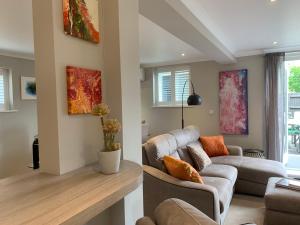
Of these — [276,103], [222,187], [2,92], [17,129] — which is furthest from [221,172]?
[2,92]

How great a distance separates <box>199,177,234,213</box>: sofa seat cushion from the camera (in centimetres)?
263

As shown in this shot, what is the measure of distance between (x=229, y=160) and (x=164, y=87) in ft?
8.98

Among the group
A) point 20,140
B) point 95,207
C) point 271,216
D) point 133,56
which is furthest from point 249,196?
point 20,140

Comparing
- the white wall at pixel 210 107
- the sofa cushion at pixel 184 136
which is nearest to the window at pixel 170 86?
the white wall at pixel 210 107

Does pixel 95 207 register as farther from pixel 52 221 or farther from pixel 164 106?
pixel 164 106

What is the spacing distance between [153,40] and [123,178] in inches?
124

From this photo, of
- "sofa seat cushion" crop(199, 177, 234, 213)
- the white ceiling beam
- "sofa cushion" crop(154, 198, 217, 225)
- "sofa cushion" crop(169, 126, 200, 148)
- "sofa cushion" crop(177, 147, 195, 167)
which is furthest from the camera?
"sofa cushion" crop(169, 126, 200, 148)

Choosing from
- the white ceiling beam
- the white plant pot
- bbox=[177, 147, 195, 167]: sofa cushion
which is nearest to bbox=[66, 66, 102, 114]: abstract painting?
the white plant pot

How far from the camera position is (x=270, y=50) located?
15.4 feet

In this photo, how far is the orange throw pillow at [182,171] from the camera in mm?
2654

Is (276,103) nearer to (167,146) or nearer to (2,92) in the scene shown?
(167,146)

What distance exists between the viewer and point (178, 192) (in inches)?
101

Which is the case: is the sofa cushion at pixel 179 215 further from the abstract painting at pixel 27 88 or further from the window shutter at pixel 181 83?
the window shutter at pixel 181 83

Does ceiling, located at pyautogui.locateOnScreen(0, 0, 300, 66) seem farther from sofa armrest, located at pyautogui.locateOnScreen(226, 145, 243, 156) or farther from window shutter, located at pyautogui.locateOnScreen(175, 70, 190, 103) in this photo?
sofa armrest, located at pyautogui.locateOnScreen(226, 145, 243, 156)
